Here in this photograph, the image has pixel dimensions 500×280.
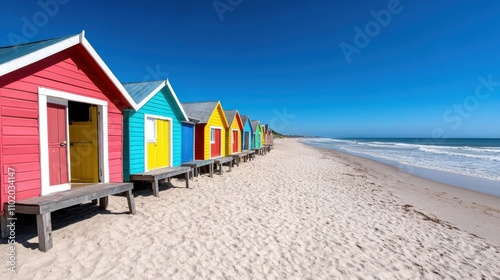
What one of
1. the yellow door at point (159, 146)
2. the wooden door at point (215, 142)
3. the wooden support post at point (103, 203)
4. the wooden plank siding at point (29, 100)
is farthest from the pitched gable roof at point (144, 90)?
the wooden door at point (215, 142)

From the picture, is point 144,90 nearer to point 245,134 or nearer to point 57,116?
point 57,116

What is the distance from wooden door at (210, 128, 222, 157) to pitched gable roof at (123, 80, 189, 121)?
5.11 m

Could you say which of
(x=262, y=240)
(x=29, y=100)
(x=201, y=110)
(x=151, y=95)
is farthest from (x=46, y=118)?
(x=201, y=110)

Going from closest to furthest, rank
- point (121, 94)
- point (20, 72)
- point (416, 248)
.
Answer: point (20, 72), point (416, 248), point (121, 94)

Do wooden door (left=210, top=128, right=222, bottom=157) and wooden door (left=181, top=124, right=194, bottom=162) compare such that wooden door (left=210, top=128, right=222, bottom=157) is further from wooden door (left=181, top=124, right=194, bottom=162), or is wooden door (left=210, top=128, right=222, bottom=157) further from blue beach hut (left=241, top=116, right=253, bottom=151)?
blue beach hut (left=241, top=116, right=253, bottom=151)

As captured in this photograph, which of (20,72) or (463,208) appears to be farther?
(463,208)

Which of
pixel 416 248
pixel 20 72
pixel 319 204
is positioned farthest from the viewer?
pixel 319 204

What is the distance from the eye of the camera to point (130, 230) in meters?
4.93

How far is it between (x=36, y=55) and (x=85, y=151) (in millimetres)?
2831

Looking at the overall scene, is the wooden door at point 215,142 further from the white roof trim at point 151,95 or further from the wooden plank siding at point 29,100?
the wooden plank siding at point 29,100

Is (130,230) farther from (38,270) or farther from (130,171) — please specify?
(130,171)

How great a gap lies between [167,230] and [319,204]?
4.72 metres

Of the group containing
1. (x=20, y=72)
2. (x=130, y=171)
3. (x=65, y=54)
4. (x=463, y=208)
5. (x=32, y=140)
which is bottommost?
(x=463, y=208)

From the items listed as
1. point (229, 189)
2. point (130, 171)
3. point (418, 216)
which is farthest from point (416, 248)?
point (130, 171)
